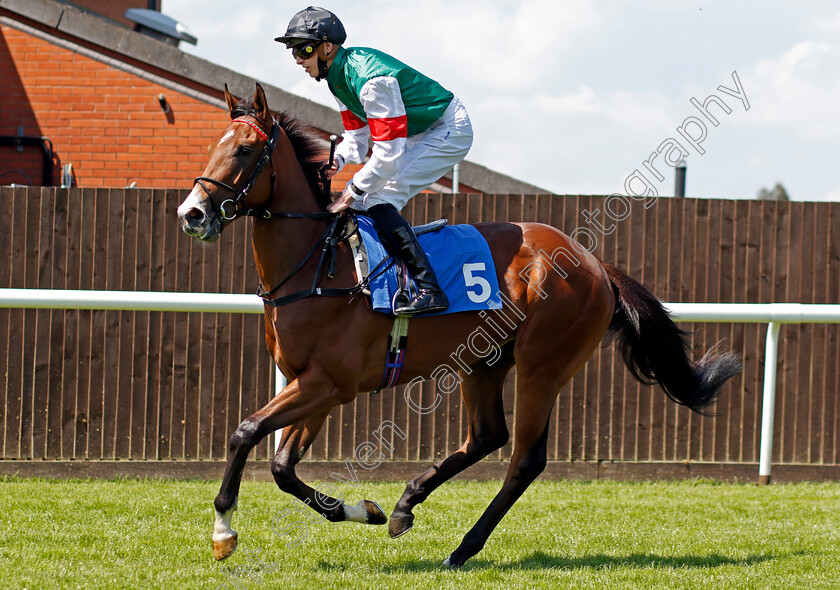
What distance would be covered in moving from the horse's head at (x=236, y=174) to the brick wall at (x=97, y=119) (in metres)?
5.58

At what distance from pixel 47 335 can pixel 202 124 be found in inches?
158

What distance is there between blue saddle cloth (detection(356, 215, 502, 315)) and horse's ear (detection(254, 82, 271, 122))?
652 millimetres

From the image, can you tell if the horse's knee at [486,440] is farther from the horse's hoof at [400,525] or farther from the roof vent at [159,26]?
the roof vent at [159,26]

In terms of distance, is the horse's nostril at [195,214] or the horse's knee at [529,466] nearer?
the horse's nostril at [195,214]

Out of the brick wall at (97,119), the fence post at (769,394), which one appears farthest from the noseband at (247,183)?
the brick wall at (97,119)

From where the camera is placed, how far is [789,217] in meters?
6.42

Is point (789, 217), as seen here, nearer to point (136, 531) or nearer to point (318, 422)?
point (318, 422)

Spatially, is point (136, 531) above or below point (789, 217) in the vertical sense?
below

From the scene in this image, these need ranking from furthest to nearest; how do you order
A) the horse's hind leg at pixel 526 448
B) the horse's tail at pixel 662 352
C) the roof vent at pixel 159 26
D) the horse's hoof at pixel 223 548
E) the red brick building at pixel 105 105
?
the roof vent at pixel 159 26
the red brick building at pixel 105 105
the horse's tail at pixel 662 352
the horse's hind leg at pixel 526 448
the horse's hoof at pixel 223 548

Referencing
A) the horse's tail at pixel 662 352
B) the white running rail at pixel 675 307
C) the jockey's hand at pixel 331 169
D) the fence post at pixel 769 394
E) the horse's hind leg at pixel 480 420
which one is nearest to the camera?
the jockey's hand at pixel 331 169

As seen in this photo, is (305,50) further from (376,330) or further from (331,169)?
(376,330)

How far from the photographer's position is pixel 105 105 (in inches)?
378

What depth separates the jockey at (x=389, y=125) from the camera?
4043 millimetres

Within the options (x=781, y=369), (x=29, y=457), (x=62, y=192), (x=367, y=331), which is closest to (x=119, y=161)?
(x=62, y=192)
